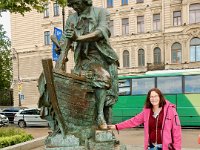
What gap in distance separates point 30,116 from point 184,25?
22826 mm

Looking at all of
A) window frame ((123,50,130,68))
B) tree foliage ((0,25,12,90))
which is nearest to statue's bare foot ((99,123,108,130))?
window frame ((123,50,130,68))

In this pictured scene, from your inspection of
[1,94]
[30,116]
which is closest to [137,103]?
[30,116]

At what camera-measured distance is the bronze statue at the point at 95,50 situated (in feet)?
19.9

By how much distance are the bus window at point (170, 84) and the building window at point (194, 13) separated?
2244 centimetres

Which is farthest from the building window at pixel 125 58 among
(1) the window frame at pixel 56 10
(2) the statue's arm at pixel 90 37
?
(2) the statue's arm at pixel 90 37

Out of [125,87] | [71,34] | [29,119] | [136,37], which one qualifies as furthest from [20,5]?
[136,37]

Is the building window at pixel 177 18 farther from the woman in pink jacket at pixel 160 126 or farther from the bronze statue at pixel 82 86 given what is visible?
the woman in pink jacket at pixel 160 126

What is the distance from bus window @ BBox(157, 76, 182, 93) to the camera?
65.5 ft

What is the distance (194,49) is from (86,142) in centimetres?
3705

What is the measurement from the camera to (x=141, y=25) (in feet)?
152

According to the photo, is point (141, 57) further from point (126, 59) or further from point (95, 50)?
point (95, 50)

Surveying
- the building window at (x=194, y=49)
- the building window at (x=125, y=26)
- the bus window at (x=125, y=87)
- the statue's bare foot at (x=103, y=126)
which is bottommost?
the bus window at (x=125, y=87)

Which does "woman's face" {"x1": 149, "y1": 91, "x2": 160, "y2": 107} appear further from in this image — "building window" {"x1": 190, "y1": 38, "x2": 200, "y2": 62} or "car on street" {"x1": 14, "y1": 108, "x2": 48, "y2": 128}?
"building window" {"x1": 190, "y1": 38, "x2": 200, "y2": 62}

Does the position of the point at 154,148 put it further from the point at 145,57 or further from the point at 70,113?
the point at 145,57
